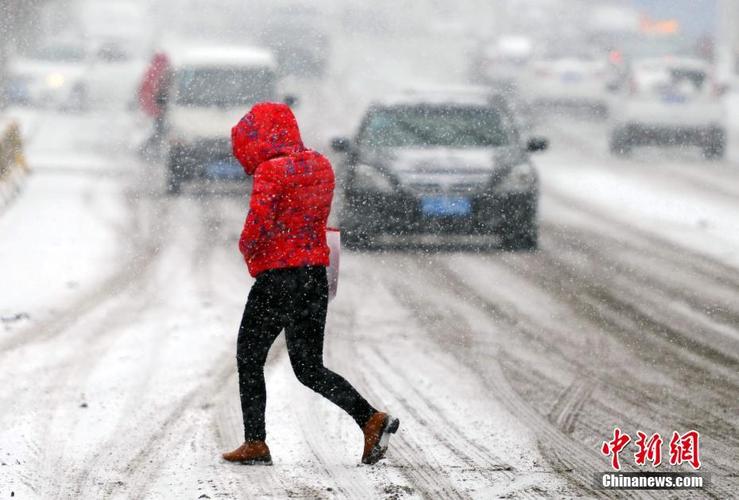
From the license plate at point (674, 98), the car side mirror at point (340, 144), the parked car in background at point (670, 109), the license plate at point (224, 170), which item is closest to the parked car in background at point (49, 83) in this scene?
the parked car in background at point (670, 109)

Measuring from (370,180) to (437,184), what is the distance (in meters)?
0.67

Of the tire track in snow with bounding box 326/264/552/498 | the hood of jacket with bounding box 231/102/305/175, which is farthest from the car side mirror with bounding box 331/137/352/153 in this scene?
the hood of jacket with bounding box 231/102/305/175

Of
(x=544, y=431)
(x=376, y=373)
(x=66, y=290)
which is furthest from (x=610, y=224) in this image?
(x=544, y=431)

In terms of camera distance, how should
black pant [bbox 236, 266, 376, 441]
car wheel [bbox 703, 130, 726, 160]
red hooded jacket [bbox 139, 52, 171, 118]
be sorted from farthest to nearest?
1. car wheel [bbox 703, 130, 726, 160]
2. red hooded jacket [bbox 139, 52, 171, 118]
3. black pant [bbox 236, 266, 376, 441]

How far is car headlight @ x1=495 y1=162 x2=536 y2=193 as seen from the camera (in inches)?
581

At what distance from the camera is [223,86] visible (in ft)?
69.8

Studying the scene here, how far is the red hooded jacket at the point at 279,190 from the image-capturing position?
6375mm

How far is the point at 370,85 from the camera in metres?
46.9

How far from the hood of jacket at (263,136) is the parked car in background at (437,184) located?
819 cm

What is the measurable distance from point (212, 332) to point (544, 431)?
11.3 feet

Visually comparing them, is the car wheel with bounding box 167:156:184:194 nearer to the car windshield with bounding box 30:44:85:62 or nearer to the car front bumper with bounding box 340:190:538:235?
the car front bumper with bounding box 340:190:538:235

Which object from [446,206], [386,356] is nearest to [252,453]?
[386,356]

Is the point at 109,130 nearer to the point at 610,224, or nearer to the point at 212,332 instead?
the point at 610,224

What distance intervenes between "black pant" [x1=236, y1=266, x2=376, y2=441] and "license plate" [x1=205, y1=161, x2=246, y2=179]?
41.3 feet
